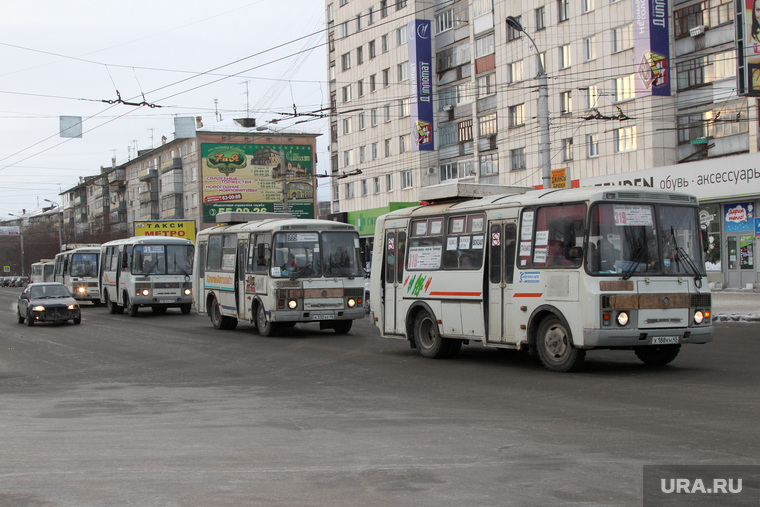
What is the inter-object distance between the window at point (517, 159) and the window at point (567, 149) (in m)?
3.09

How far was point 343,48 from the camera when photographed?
6625 centimetres

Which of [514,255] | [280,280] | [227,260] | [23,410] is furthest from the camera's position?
[227,260]

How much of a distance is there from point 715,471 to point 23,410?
8.11 metres

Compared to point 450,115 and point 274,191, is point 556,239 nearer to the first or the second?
point 450,115

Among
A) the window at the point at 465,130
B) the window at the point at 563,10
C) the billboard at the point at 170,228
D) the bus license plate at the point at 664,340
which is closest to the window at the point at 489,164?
the window at the point at 465,130

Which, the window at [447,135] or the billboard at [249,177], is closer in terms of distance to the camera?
the window at [447,135]

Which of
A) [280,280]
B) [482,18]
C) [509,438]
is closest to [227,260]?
[280,280]

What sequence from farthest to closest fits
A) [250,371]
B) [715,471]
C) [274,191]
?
[274,191] → [250,371] → [715,471]

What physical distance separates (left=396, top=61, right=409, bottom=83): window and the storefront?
2306 cm

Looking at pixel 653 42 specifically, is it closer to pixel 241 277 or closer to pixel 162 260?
pixel 162 260

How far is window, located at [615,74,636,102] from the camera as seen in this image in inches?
1543

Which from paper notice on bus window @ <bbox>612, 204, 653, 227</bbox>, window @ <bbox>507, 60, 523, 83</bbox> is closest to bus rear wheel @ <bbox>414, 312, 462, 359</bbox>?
paper notice on bus window @ <bbox>612, 204, 653, 227</bbox>

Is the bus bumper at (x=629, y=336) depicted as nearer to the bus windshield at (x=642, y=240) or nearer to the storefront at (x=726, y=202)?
the bus windshield at (x=642, y=240)

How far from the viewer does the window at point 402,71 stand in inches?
2282
